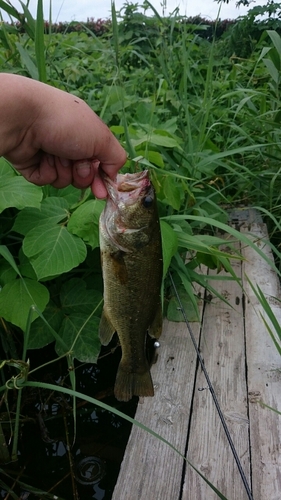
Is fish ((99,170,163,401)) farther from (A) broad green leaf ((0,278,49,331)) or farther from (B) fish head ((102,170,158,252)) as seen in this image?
(A) broad green leaf ((0,278,49,331))

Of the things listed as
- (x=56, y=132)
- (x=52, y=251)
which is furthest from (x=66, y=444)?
(x=56, y=132)

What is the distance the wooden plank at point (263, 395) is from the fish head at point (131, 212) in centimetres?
87

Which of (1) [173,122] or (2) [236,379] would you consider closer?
(2) [236,379]

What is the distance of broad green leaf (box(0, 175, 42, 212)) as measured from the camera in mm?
1948

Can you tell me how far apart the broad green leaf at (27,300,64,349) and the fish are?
21.7 inches

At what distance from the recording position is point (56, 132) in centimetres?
145

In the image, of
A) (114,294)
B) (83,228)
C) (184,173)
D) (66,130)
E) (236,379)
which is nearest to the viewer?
(66,130)

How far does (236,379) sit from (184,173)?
129 cm

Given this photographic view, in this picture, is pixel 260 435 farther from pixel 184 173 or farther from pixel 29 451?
pixel 184 173

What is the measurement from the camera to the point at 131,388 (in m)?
1.91

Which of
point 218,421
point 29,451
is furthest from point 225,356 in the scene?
point 29,451

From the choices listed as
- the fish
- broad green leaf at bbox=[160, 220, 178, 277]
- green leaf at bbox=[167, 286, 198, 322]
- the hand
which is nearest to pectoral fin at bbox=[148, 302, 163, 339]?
the fish

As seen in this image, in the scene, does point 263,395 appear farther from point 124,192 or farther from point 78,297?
point 124,192

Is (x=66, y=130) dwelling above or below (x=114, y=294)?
above
